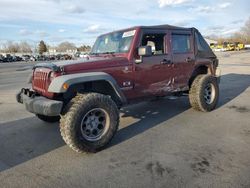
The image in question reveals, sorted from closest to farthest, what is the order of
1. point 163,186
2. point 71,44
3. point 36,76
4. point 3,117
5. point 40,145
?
point 163,186, point 40,145, point 36,76, point 3,117, point 71,44

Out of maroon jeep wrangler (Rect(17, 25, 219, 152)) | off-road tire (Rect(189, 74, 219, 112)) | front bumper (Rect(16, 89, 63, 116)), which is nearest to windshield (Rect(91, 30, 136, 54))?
maroon jeep wrangler (Rect(17, 25, 219, 152))

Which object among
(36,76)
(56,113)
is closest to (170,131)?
(56,113)

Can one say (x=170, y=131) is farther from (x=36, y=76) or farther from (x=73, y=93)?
(x=36, y=76)

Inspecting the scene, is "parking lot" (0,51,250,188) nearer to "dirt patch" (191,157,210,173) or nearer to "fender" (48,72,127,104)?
"dirt patch" (191,157,210,173)

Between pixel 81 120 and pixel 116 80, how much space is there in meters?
1.16

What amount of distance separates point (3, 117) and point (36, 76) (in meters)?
2.36

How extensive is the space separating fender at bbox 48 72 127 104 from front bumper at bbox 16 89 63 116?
205 millimetres

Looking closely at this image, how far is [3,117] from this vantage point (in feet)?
22.7

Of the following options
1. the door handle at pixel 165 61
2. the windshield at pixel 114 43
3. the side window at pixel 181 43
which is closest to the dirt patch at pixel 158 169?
the windshield at pixel 114 43

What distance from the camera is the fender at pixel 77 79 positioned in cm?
426

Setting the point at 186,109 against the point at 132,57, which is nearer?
the point at 132,57

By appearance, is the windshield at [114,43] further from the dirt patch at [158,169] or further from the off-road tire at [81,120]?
the dirt patch at [158,169]

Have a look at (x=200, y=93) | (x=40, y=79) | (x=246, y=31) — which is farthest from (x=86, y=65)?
(x=246, y=31)

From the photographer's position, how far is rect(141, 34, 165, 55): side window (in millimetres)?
5773
